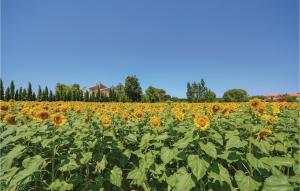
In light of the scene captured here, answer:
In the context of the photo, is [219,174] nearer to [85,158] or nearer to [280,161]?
[280,161]

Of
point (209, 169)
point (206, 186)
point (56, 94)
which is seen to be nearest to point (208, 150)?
point (209, 169)

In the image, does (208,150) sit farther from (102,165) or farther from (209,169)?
(102,165)

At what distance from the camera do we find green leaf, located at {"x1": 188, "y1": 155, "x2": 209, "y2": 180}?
2732 millimetres

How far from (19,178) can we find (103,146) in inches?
59.4

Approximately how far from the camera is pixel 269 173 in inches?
122

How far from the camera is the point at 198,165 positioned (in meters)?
2.80

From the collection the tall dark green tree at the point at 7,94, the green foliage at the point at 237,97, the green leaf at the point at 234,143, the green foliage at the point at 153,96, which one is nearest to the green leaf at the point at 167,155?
the green leaf at the point at 234,143

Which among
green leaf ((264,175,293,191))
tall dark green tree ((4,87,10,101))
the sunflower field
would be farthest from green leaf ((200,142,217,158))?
tall dark green tree ((4,87,10,101))

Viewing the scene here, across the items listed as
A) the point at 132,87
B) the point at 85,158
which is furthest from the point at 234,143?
the point at 132,87

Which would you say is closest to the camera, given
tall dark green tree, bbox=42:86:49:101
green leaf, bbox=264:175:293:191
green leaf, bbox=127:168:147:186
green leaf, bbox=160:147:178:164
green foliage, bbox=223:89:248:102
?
green leaf, bbox=264:175:293:191

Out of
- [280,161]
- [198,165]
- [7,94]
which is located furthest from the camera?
[7,94]

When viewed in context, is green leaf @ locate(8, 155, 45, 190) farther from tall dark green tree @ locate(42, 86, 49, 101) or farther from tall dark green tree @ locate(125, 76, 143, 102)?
tall dark green tree @ locate(125, 76, 143, 102)

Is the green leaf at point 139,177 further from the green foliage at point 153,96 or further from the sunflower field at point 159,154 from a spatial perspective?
the green foliage at point 153,96

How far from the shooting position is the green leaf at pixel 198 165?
2.73 metres
